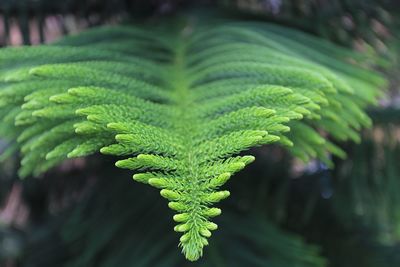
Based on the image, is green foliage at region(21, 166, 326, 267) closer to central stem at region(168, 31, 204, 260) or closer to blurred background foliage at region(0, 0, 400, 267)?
blurred background foliage at region(0, 0, 400, 267)

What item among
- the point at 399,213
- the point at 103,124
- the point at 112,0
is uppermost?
the point at 112,0

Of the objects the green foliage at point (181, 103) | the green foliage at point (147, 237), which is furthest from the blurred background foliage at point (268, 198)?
the green foliage at point (181, 103)

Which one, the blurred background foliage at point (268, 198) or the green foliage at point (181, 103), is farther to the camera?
the blurred background foliage at point (268, 198)

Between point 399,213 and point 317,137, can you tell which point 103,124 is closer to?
point 317,137

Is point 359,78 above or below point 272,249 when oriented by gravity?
above

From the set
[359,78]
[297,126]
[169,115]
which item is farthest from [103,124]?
[359,78]

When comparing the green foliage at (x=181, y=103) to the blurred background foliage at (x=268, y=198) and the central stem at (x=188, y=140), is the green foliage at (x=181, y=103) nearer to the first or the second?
the central stem at (x=188, y=140)

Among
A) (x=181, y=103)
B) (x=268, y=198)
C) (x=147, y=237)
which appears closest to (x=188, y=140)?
(x=181, y=103)
